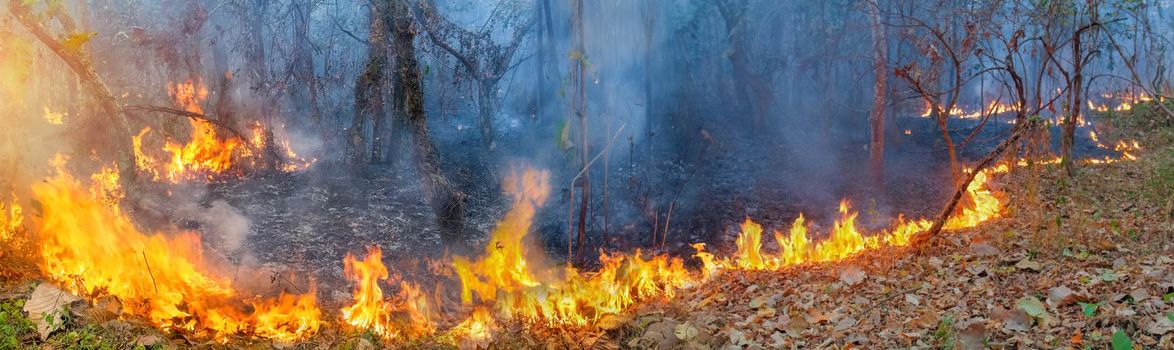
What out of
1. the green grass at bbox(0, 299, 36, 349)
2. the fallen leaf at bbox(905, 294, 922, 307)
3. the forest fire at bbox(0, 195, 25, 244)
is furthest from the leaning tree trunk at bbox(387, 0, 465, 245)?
the fallen leaf at bbox(905, 294, 922, 307)

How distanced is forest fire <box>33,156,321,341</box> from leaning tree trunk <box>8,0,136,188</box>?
1.06 metres

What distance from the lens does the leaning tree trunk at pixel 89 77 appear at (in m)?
7.47

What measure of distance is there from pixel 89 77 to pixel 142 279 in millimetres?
3054

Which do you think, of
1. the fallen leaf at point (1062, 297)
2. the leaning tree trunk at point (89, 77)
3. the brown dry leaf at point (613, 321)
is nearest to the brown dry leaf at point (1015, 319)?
the fallen leaf at point (1062, 297)

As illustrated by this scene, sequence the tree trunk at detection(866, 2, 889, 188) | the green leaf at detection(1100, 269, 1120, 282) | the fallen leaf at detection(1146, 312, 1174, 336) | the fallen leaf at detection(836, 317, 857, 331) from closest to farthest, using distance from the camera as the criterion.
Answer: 1. the fallen leaf at detection(1146, 312, 1174, 336)
2. the green leaf at detection(1100, 269, 1120, 282)
3. the fallen leaf at detection(836, 317, 857, 331)
4. the tree trunk at detection(866, 2, 889, 188)

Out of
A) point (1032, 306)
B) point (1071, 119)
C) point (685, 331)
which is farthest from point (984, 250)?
point (1071, 119)

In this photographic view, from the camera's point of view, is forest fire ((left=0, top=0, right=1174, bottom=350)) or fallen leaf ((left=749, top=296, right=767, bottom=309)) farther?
fallen leaf ((left=749, top=296, right=767, bottom=309))

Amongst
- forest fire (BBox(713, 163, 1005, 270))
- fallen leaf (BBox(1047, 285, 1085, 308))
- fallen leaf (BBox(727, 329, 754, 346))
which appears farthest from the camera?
forest fire (BBox(713, 163, 1005, 270))

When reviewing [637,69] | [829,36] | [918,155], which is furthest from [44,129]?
[918,155]

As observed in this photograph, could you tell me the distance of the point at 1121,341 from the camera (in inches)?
149

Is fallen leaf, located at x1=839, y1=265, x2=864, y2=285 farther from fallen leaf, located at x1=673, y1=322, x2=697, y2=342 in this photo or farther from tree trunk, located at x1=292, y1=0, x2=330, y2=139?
tree trunk, located at x1=292, y1=0, x2=330, y2=139

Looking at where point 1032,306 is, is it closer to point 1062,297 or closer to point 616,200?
point 1062,297

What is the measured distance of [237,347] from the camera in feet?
19.9

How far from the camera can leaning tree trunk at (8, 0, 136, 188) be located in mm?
7474
